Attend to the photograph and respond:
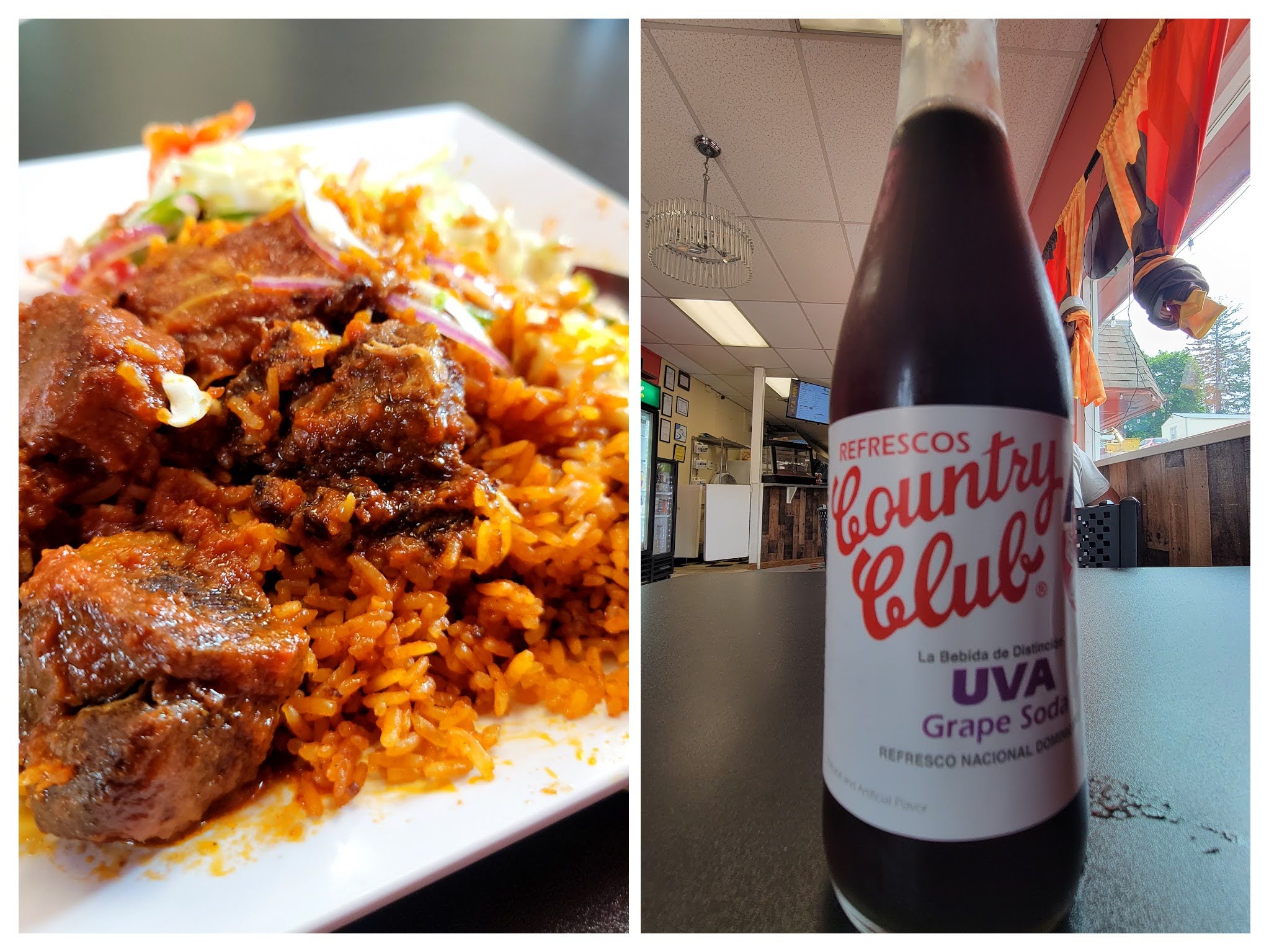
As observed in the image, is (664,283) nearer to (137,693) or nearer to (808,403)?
(808,403)

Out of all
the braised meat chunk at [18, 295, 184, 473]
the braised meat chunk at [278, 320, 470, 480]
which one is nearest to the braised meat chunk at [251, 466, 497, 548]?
the braised meat chunk at [278, 320, 470, 480]

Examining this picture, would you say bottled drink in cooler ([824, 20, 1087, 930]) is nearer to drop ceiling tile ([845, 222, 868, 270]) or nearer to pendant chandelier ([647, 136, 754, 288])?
drop ceiling tile ([845, 222, 868, 270])

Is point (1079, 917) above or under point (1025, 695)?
under

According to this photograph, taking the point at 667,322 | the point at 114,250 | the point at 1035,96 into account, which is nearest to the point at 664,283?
the point at 667,322

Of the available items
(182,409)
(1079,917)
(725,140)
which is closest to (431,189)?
(182,409)

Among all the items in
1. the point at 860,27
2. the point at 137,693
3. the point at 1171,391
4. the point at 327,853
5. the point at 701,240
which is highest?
the point at 860,27

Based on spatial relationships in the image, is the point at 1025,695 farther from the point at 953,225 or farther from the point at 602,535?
the point at 602,535
